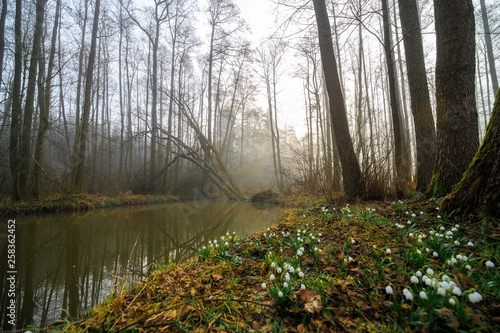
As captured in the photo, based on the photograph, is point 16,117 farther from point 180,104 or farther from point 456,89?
point 456,89

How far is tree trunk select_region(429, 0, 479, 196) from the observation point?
3186 millimetres

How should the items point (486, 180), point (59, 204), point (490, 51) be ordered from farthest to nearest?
point (490, 51) < point (59, 204) < point (486, 180)

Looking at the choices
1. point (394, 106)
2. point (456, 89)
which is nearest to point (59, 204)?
point (394, 106)

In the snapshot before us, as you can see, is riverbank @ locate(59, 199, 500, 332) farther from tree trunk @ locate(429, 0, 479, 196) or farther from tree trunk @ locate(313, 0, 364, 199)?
tree trunk @ locate(313, 0, 364, 199)

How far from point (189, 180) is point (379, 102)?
1782 cm

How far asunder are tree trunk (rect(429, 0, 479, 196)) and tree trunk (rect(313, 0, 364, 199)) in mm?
1923

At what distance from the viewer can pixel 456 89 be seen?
10.7 ft

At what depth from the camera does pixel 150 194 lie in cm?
1268

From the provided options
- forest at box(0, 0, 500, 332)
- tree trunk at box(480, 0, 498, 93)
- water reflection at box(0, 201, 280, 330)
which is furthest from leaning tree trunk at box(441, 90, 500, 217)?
tree trunk at box(480, 0, 498, 93)

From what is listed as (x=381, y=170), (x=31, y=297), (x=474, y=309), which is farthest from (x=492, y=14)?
(x=31, y=297)

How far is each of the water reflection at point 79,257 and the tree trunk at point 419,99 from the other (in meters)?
4.33

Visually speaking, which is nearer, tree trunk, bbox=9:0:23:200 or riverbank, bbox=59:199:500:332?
riverbank, bbox=59:199:500:332

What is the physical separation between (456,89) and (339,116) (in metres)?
2.33

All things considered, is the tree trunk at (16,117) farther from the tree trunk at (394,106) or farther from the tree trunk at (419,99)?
the tree trunk at (419,99)
